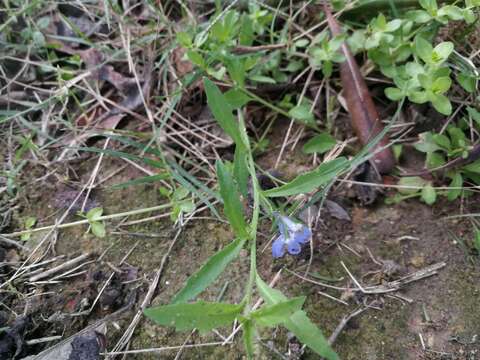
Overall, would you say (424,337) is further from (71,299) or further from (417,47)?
(71,299)

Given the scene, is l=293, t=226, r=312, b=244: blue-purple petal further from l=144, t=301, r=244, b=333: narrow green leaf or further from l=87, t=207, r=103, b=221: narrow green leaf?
l=87, t=207, r=103, b=221: narrow green leaf

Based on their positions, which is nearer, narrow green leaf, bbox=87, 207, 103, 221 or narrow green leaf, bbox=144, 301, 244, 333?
narrow green leaf, bbox=144, 301, 244, 333

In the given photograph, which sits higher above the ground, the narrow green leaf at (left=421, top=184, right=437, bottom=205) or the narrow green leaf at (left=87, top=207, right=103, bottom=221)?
the narrow green leaf at (left=87, top=207, right=103, bottom=221)

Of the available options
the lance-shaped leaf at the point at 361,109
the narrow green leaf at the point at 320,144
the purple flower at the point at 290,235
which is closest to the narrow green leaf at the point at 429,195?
the lance-shaped leaf at the point at 361,109

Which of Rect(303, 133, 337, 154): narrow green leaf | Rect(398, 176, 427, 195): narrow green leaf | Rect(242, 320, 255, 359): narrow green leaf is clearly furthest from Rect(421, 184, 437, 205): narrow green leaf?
Rect(242, 320, 255, 359): narrow green leaf

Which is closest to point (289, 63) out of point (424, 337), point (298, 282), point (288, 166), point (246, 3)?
point (246, 3)

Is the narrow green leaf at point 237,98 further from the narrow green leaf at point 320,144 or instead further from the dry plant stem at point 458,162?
the dry plant stem at point 458,162
